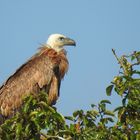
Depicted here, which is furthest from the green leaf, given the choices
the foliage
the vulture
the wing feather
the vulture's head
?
the vulture's head

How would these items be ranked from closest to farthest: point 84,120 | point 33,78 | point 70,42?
1. point 84,120
2. point 33,78
3. point 70,42

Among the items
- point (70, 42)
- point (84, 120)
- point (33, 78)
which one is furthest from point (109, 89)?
point (70, 42)

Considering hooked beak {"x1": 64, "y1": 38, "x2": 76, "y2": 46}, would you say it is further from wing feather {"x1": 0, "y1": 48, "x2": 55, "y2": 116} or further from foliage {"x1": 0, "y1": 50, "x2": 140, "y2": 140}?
foliage {"x1": 0, "y1": 50, "x2": 140, "y2": 140}

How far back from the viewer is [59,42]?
1370 centimetres

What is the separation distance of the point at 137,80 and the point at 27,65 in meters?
6.48

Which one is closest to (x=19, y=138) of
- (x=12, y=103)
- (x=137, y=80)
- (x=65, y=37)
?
(x=137, y=80)

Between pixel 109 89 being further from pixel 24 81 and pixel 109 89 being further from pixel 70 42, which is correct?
pixel 70 42

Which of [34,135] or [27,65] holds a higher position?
[27,65]

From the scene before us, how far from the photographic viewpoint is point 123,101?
272 inches

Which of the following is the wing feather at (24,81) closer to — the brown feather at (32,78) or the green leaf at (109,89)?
the brown feather at (32,78)

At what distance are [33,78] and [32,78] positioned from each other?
3cm

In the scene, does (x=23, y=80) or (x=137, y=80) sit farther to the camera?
(x=23, y=80)

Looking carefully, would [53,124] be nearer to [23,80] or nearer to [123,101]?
[123,101]

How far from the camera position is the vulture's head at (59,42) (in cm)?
1366
